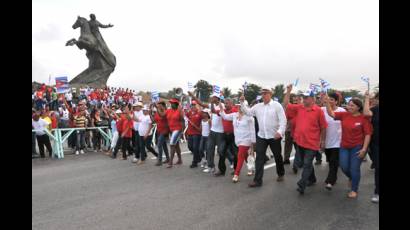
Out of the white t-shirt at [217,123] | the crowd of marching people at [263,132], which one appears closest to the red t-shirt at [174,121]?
the crowd of marching people at [263,132]

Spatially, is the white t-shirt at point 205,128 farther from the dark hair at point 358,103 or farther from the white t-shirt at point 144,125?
the dark hair at point 358,103

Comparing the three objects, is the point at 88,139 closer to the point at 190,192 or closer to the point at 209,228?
the point at 190,192

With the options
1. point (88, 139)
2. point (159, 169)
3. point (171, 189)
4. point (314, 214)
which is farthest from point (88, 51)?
point (314, 214)

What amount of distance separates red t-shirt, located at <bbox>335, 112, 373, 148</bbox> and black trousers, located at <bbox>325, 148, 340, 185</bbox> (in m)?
0.74

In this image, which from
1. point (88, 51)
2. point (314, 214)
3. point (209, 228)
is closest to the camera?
point (209, 228)

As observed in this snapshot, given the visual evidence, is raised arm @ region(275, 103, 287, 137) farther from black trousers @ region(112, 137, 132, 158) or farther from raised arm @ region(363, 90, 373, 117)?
black trousers @ region(112, 137, 132, 158)

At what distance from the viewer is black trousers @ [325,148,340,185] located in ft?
22.8

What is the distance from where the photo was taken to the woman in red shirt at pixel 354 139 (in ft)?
20.2

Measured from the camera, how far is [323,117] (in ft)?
22.0

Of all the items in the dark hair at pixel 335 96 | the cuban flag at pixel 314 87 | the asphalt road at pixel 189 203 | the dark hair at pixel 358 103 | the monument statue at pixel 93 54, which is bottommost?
the asphalt road at pixel 189 203

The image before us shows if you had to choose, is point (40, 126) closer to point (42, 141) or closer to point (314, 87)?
point (42, 141)

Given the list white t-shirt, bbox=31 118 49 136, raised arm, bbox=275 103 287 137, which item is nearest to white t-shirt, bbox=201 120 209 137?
raised arm, bbox=275 103 287 137

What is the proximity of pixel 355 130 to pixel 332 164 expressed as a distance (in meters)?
1.05
